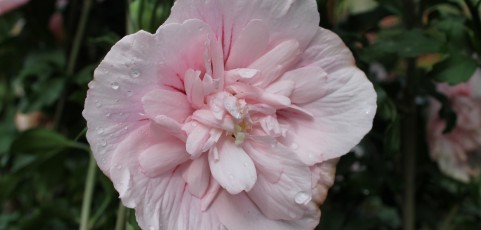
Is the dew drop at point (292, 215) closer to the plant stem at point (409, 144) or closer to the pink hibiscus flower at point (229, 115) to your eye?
the pink hibiscus flower at point (229, 115)

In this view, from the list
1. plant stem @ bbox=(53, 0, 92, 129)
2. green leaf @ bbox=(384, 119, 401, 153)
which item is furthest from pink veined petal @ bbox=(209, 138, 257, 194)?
plant stem @ bbox=(53, 0, 92, 129)

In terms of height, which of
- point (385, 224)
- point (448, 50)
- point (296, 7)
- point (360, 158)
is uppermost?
point (296, 7)

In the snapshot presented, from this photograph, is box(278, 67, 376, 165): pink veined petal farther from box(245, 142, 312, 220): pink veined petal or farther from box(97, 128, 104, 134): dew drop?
box(97, 128, 104, 134): dew drop

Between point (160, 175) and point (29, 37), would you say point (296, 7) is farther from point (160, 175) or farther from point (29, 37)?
point (29, 37)

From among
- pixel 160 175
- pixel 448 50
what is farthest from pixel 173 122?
pixel 448 50

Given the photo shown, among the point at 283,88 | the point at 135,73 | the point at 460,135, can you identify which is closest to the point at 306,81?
the point at 283,88

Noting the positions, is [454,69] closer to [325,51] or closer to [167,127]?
[325,51]

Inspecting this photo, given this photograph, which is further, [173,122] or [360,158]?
[360,158]
